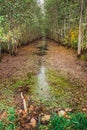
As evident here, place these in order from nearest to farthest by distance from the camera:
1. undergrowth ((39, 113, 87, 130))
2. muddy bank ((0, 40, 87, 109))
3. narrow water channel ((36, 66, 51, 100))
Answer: undergrowth ((39, 113, 87, 130)) → muddy bank ((0, 40, 87, 109)) → narrow water channel ((36, 66, 51, 100))

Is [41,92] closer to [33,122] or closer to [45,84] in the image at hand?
[45,84]

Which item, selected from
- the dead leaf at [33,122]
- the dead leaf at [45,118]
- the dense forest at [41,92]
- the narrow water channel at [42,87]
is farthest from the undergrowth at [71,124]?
the narrow water channel at [42,87]

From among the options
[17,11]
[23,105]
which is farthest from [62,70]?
[17,11]

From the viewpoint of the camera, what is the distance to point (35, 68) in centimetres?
2128

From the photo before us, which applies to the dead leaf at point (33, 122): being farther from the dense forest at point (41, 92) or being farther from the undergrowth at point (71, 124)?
the undergrowth at point (71, 124)

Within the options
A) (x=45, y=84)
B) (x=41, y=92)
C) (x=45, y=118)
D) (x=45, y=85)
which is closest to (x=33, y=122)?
(x=45, y=118)

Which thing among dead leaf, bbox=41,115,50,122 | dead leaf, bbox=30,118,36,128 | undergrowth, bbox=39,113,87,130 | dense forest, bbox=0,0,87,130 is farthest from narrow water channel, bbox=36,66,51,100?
undergrowth, bbox=39,113,87,130

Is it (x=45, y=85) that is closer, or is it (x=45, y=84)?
(x=45, y=85)

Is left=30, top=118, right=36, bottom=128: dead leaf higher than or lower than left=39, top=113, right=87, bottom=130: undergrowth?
lower

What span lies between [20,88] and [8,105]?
2.93 metres

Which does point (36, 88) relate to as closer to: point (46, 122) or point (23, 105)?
point (23, 105)

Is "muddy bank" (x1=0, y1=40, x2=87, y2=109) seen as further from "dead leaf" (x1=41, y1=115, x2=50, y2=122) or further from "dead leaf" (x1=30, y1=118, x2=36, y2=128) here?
"dead leaf" (x1=30, y1=118, x2=36, y2=128)

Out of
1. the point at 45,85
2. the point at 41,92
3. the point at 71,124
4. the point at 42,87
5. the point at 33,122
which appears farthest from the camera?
the point at 45,85

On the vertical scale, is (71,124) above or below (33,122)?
above
